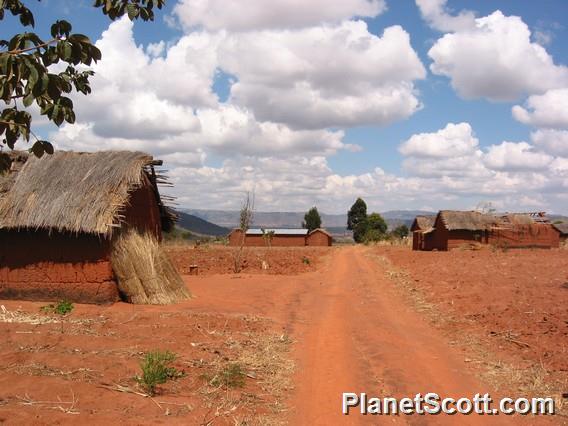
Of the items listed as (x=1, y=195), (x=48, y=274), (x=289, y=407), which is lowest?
(x=289, y=407)

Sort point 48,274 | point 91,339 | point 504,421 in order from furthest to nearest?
point 48,274 < point 91,339 < point 504,421

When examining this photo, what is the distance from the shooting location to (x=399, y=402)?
258 inches

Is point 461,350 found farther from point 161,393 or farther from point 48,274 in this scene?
point 48,274

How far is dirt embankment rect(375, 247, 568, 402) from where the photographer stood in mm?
8016

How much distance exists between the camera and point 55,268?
13.1m

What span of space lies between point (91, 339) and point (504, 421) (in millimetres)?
6451

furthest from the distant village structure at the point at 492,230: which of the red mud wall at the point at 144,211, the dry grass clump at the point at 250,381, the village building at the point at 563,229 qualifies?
the dry grass clump at the point at 250,381

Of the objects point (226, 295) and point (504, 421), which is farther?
point (226, 295)

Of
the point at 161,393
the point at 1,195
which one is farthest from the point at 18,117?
the point at 1,195

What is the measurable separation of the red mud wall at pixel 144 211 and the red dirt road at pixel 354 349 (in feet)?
8.11

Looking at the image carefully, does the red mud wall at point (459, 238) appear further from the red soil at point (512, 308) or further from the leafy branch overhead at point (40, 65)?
the leafy branch overhead at point (40, 65)

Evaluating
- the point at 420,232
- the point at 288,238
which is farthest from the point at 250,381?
the point at 288,238

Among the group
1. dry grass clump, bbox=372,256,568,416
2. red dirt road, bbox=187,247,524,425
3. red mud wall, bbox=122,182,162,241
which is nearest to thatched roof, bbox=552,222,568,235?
red dirt road, bbox=187,247,524,425

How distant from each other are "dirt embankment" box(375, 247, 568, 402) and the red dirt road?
0.68m
